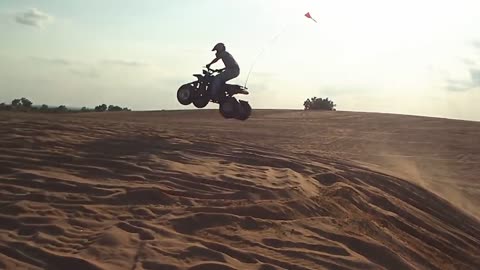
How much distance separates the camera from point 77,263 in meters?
4.81

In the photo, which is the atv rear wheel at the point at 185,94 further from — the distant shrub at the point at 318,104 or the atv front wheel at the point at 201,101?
the distant shrub at the point at 318,104

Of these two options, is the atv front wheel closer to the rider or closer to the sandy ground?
the rider

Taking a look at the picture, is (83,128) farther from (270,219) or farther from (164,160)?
(270,219)

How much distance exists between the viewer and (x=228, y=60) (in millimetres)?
13969

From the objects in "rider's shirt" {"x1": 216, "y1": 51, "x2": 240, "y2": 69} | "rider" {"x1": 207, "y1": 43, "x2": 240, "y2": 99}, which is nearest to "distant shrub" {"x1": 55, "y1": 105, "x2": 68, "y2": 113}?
"rider" {"x1": 207, "y1": 43, "x2": 240, "y2": 99}

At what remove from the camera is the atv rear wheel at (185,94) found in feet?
49.1

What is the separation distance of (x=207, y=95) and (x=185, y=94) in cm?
68

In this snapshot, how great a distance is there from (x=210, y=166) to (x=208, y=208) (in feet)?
8.92

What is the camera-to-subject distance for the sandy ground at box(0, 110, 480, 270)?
17.6ft

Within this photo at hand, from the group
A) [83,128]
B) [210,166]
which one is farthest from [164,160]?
[83,128]

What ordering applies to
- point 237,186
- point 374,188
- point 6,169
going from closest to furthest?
point 6,169 → point 237,186 → point 374,188

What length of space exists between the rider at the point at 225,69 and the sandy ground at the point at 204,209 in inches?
88.7

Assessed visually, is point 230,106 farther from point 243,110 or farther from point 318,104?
point 318,104

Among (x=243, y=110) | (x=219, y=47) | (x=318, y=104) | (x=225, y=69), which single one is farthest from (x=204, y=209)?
(x=318, y=104)
